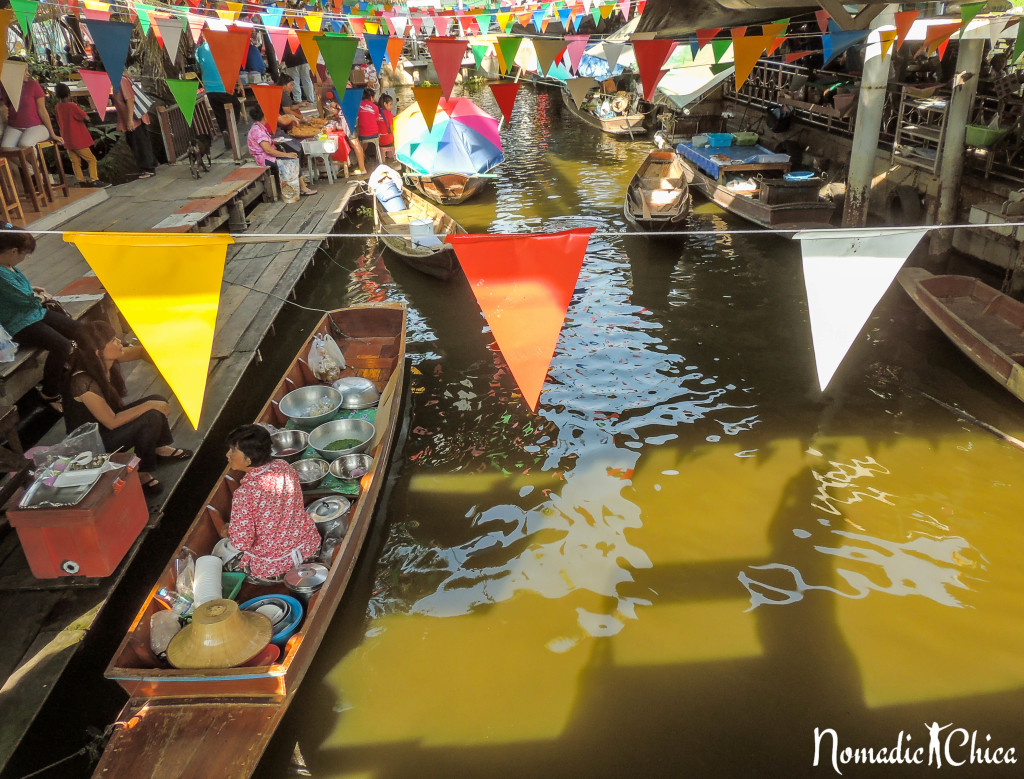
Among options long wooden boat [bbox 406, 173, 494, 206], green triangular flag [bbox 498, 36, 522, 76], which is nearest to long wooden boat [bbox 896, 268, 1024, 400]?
green triangular flag [bbox 498, 36, 522, 76]

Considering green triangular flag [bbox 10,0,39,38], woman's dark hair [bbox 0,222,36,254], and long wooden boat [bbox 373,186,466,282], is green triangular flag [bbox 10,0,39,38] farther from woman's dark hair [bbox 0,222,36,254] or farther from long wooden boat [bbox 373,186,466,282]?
long wooden boat [bbox 373,186,466,282]

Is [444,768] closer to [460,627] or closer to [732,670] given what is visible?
[460,627]

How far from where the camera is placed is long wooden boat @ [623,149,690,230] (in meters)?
13.6

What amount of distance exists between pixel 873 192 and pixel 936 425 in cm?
876

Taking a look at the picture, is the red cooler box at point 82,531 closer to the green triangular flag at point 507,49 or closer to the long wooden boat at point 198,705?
the long wooden boat at point 198,705

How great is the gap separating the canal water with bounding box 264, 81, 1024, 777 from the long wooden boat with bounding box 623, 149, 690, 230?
11.9 feet

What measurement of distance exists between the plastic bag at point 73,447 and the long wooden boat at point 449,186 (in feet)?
44.1

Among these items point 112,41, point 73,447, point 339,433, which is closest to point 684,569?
point 339,433

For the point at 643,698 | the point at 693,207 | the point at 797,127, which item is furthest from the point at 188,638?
the point at 797,127

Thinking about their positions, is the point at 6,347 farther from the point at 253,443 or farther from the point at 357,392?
the point at 357,392

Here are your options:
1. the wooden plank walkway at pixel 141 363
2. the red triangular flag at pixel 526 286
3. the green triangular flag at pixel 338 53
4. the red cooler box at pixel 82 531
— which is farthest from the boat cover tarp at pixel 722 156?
the red cooler box at pixel 82 531

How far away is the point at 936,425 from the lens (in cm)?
805

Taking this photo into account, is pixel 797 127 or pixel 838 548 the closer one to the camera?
pixel 838 548

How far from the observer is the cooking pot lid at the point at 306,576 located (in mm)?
5281
